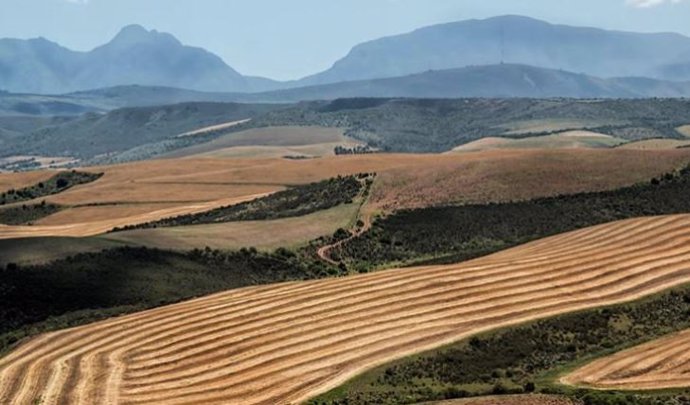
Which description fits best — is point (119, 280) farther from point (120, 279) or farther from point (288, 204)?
point (288, 204)

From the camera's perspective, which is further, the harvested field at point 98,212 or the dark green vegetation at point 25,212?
the dark green vegetation at point 25,212

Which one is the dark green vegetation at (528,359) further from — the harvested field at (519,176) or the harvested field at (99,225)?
the harvested field at (99,225)

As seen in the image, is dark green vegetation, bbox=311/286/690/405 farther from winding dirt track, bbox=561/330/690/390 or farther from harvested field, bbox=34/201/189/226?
harvested field, bbox=34/201/189/226

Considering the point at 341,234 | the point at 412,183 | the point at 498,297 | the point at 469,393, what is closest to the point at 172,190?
the point at 412,183

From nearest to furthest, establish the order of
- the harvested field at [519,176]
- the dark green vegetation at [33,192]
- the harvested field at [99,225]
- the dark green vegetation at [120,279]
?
the dark green vegetation at [120,279]
the harvested field at [519,176]
the harvested field at [99,225]
the dark green vegetation at [33,192]

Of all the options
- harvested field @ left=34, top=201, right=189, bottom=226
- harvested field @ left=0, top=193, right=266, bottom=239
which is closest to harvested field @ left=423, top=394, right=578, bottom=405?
harvested field @ left=0, top=193, right=266, bottom=239

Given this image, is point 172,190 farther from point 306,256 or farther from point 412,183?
point 306,256

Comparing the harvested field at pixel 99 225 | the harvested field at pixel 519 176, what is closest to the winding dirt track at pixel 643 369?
the harvested field at pixel 519 176
